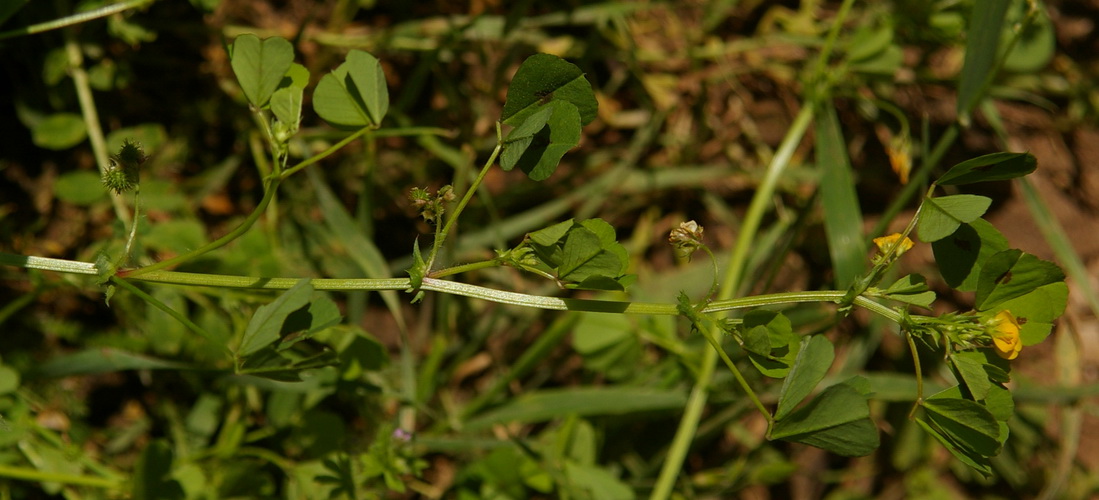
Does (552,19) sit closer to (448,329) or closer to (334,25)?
(334,25)

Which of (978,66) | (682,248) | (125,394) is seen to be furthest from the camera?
(125,394)

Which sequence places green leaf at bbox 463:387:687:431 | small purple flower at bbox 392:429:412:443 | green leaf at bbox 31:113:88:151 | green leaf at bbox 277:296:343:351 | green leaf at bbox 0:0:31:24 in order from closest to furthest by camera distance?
green leaf at bbox 277:296:343:351 → green leaf at bbox 0:0:31:24 → small purple flower at bbox 392:429:412:443 → green leaf at bbox 31:113:88:151 → green leaf at bbox 463:387:687:431

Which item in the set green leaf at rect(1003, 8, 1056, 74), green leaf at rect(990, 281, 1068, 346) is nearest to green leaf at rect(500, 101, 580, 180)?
green leaf at rect(990, 281, 1068, 346)

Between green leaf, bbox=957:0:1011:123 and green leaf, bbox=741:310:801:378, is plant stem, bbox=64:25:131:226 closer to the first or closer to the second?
green leaf, bbox=741:310:801:378

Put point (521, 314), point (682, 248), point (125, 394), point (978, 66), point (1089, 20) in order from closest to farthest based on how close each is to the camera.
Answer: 1. point (682, 248)
2. point (978, 66)
3. point (125, 394)
4. point (521, 314)
5. point (1089, 20)

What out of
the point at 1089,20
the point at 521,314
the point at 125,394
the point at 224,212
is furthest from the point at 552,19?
the point at 1089,20

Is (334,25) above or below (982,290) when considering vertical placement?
above
